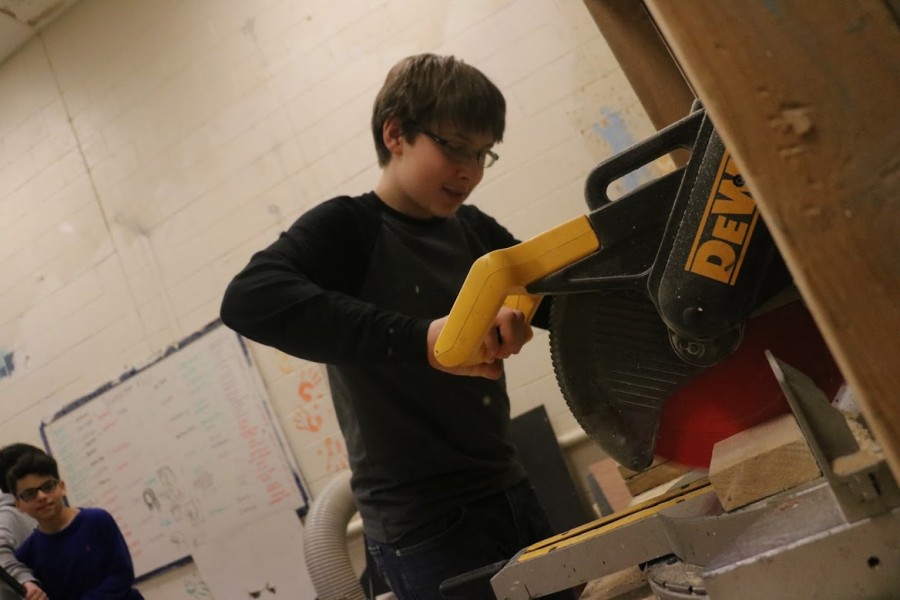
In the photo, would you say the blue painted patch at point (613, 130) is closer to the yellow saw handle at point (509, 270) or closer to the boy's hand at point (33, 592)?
the yellow saw handle at point (509, 270)

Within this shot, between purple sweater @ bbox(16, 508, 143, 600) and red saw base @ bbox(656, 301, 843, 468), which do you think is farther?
purple sweater @ bbox(16, 508, 143, 600)

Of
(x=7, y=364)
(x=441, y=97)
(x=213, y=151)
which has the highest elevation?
(x=213, y=151)

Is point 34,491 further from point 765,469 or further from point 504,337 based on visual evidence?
point 765,469

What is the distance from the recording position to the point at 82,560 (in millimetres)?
2789

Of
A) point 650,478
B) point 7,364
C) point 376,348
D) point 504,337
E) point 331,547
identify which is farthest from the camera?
point 7,364

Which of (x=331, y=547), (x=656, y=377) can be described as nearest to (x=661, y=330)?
(x=656, y=377)

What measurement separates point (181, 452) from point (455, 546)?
2.53 metres

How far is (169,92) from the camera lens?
339cm

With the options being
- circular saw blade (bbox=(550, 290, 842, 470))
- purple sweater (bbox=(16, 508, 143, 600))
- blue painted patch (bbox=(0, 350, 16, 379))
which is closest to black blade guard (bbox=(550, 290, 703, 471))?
circular saw blade (bbox=(550, 290, 842, 470))

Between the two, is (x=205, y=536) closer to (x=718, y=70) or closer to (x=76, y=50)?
(x=76, y=50)

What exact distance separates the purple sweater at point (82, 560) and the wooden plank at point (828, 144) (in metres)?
3.01

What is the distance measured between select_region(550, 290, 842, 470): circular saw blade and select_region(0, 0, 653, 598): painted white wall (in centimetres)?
186

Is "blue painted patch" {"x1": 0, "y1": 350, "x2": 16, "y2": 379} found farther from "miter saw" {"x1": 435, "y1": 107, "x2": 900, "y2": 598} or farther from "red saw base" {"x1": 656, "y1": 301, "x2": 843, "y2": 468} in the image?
"red saw base" {"x1": 656, "y1": 301, "x2": 843, "y2": 468}

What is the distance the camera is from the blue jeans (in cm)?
114
